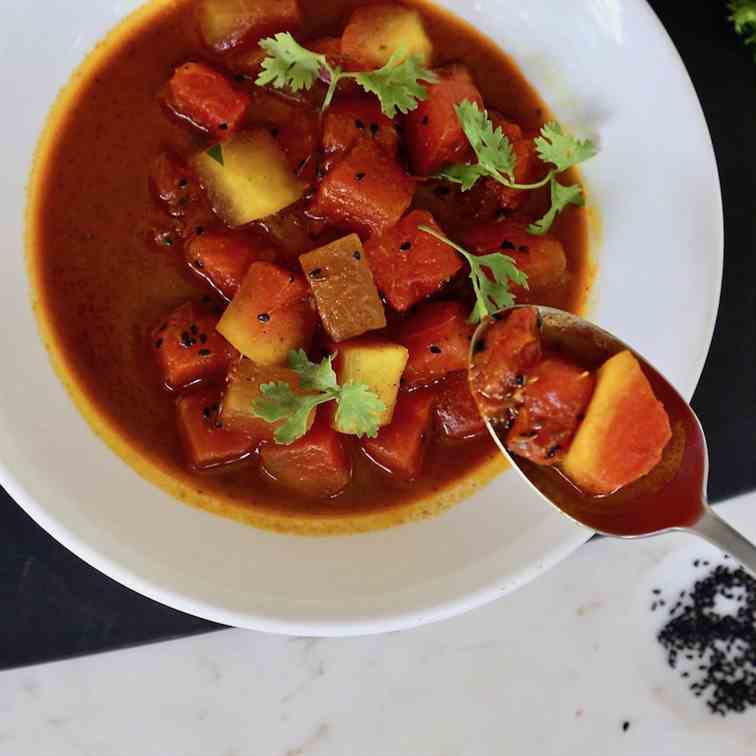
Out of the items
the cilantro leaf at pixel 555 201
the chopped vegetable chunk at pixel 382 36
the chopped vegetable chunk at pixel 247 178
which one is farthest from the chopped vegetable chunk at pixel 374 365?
the chopped vegetable chunk at pixel 382 36

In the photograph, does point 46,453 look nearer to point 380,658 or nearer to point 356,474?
point 356,474

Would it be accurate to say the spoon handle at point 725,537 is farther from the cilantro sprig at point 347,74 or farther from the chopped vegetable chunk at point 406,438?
the cilantro sprig at point 347,74

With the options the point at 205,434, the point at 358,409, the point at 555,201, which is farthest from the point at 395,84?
the point at 205,434

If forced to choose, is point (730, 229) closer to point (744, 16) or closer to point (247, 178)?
point (744, 16)

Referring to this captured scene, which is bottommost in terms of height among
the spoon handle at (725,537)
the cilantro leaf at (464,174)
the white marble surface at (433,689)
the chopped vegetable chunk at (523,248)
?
the white marble surface at (433,689)

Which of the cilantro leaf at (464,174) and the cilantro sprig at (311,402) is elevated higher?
the cilantro leaf at (464,174)

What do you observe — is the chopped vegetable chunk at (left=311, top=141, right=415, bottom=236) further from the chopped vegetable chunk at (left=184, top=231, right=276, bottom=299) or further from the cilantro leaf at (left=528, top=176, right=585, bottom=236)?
the cilantro leaf at (left=528, top=176, right=585, bottom=236)

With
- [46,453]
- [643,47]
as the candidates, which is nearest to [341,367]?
[46,453]

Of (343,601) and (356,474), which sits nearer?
(343,601)
